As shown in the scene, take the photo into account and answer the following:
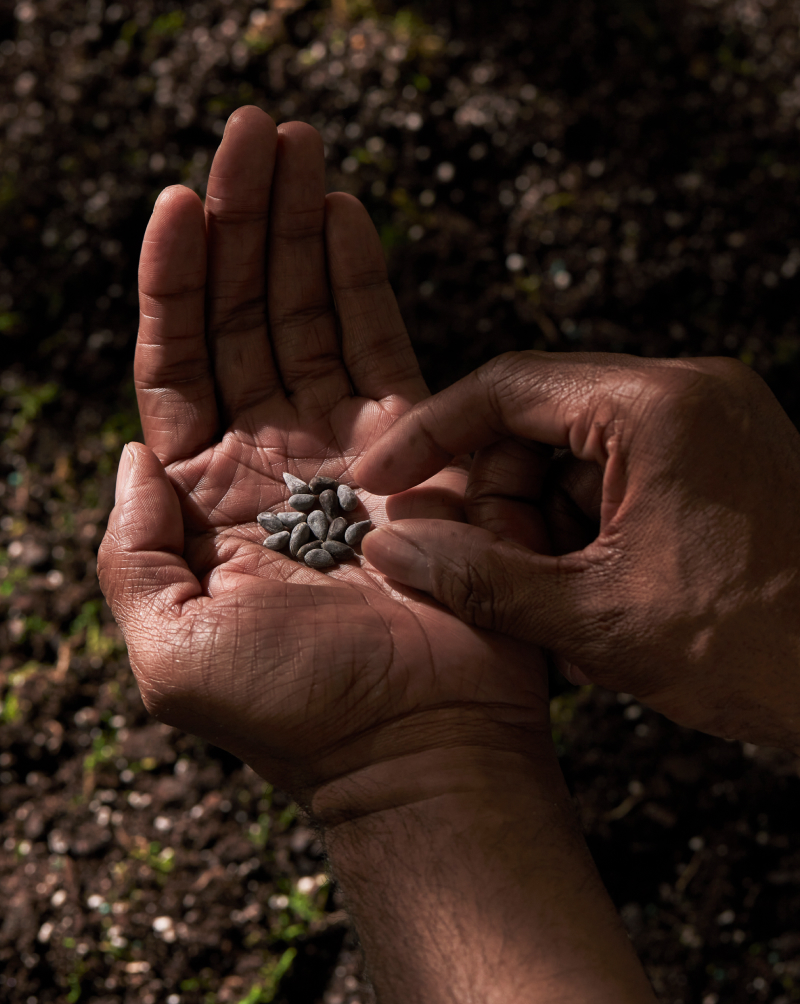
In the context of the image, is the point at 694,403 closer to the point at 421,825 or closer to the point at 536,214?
the point at 421,825

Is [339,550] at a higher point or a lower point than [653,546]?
lower

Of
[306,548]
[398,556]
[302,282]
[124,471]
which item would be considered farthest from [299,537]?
[302,282]

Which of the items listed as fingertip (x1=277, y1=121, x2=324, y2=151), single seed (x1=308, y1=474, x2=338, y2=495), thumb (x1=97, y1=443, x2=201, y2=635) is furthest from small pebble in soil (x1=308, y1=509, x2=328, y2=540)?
fingertip (x1=277, y1=121, x2=324, y2=151)

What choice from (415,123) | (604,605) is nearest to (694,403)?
(604,605)

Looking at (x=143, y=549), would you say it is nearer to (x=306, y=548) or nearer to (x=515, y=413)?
(x=306, y=548)

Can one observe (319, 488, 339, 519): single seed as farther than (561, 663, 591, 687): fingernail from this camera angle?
Yes

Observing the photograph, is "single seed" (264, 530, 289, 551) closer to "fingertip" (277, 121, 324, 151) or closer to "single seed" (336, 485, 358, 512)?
"single seed" (336, 485, 358, 512)

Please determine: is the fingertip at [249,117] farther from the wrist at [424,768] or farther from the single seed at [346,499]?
the wrist at [424,768]
